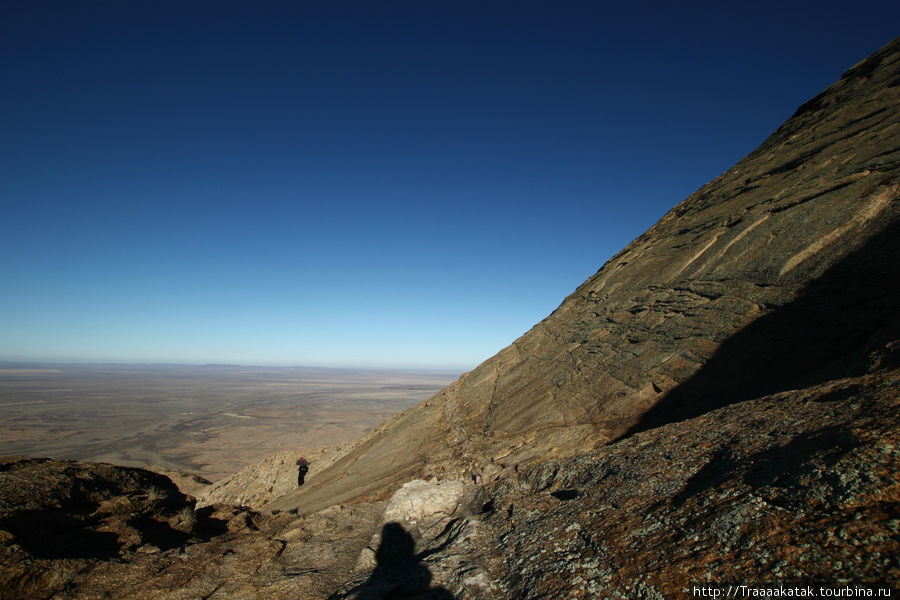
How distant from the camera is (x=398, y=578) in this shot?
26.3 ft

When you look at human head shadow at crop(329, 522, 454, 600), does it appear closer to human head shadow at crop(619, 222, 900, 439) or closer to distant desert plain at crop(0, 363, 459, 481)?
human head shadow at crop(619, 222, 900, 439)

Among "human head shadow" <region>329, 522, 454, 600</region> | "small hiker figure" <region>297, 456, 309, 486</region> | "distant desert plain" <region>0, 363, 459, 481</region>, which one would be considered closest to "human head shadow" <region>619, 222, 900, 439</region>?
"human head shadow" <region>329, 522, 454, 600</region>

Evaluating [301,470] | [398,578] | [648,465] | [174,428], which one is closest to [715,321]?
[648,465]

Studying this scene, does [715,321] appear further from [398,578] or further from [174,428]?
[174,428]

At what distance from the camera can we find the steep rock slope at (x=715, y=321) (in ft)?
35.4

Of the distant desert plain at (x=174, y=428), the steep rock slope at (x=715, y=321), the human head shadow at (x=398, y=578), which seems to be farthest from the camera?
the distant desert plain at (x=174, y=428)

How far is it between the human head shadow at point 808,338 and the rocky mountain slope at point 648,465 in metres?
0.05

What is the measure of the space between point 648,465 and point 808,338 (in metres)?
6.51

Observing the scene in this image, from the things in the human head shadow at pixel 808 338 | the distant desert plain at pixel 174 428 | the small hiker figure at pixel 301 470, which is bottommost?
the distant desert plain at pixel 174 428

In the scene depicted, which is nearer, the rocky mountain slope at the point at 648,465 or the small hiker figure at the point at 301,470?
the rocky mountain slope at the point at 648,465

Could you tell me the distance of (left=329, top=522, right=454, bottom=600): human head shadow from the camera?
7207 mm

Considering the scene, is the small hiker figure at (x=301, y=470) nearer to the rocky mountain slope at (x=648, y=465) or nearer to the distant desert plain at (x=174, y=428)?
the rocky mountain slope at (x=648, y=465)

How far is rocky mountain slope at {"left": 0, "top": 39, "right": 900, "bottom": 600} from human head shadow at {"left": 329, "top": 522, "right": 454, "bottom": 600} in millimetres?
55

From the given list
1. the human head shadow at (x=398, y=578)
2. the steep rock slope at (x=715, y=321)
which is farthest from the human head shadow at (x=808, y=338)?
the human head shadow at (x=398, y=578)
